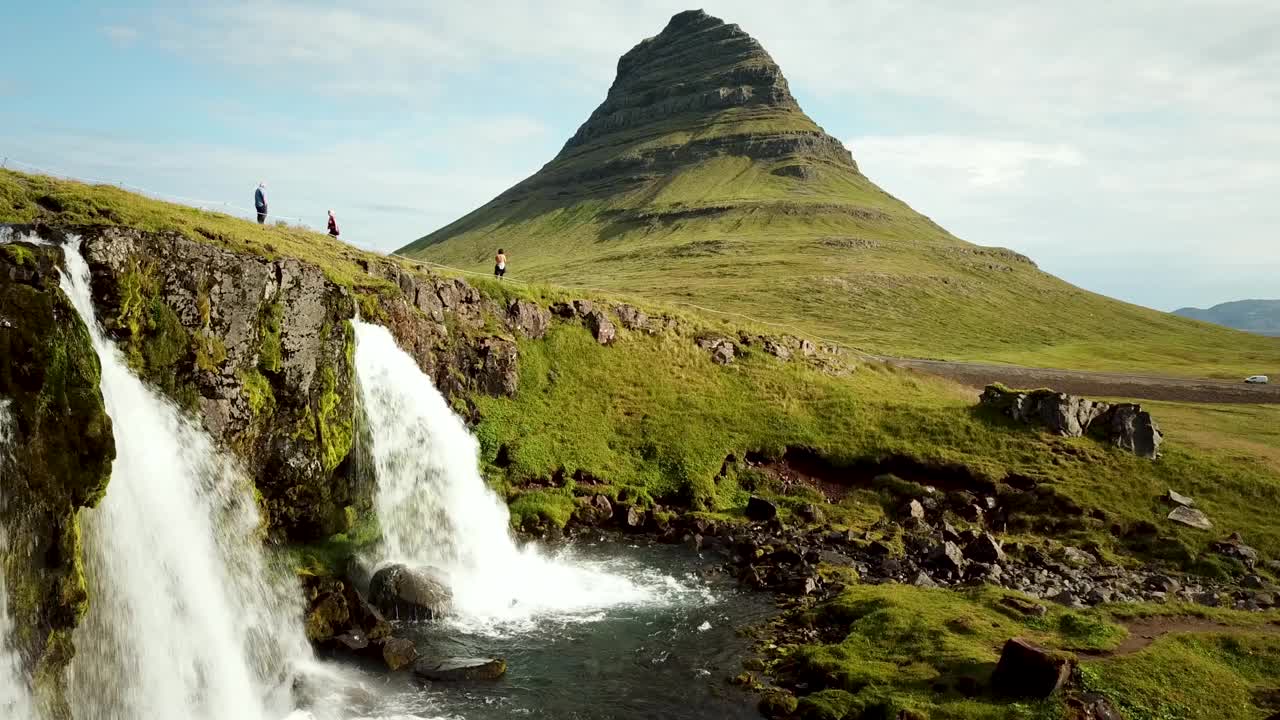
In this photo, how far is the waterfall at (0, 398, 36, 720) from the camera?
14.6 meters

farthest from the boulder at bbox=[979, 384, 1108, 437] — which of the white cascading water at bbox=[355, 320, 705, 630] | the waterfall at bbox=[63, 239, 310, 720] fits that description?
the waterfall at bbox=[63, 239, 310, 720]

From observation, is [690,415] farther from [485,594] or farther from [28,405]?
[28,405]

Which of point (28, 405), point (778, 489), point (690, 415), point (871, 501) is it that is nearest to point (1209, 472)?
point (871, 501)

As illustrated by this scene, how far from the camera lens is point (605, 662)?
78.3 ft

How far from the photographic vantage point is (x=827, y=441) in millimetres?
44750

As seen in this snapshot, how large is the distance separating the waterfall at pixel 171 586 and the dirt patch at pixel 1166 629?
2414 centimetres

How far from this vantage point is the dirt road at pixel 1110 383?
7119 centimetres

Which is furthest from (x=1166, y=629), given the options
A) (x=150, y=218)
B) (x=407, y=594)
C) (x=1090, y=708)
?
(x=150, y=218)

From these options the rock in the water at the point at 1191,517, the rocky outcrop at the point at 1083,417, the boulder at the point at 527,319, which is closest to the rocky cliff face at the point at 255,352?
the boulder at the point at 527,319

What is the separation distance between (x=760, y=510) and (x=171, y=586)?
2622 centimetres

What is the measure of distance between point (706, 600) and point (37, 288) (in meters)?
23.1

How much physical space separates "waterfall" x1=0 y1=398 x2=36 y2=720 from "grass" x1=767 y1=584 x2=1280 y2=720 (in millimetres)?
17849

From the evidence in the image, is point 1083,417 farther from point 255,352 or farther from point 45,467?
point 45,467

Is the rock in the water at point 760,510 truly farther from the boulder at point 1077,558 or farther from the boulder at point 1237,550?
the boulder at point 1237,550
